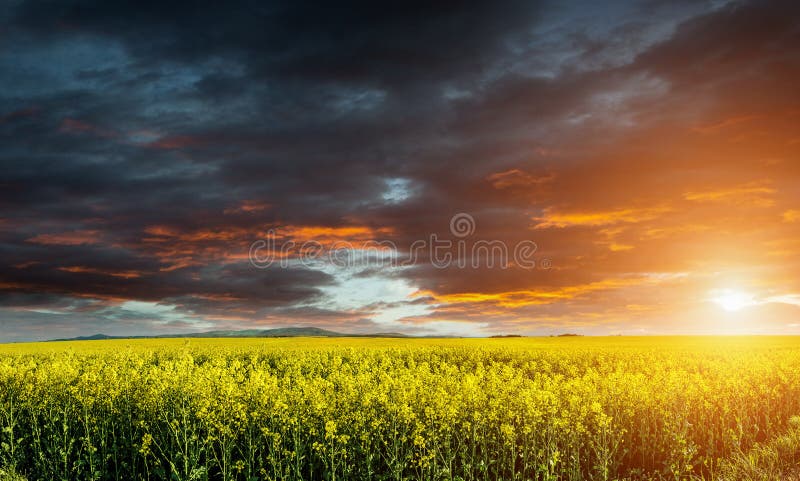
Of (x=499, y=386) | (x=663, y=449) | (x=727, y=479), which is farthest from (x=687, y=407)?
(x=499, y=386)

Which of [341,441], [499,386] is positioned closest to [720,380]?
[499,386]

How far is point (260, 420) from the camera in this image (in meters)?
12.7

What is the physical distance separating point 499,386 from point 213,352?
27.8m

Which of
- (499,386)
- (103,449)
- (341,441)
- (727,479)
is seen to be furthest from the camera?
(499,386)

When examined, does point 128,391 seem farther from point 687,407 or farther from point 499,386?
point 687,407

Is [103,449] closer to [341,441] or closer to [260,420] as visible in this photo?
[260,420]

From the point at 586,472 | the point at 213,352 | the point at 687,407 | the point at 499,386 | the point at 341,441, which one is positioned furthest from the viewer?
the point at 213,352

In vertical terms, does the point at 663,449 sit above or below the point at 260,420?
below

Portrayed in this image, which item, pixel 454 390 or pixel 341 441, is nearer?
pixel 341 441

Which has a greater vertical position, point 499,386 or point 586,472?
point 499,386

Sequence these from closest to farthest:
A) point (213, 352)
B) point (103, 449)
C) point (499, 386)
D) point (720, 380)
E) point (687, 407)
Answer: point (103, 449) → point (499, 386) → point (687, 407) → point (720, 380) → point (213, 352)

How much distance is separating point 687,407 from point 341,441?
10821mm

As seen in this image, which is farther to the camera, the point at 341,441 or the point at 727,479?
the point at 727,479

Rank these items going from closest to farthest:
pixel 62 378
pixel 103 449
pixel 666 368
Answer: pixel 103 449
pixel 62 378
pixel 666 368
